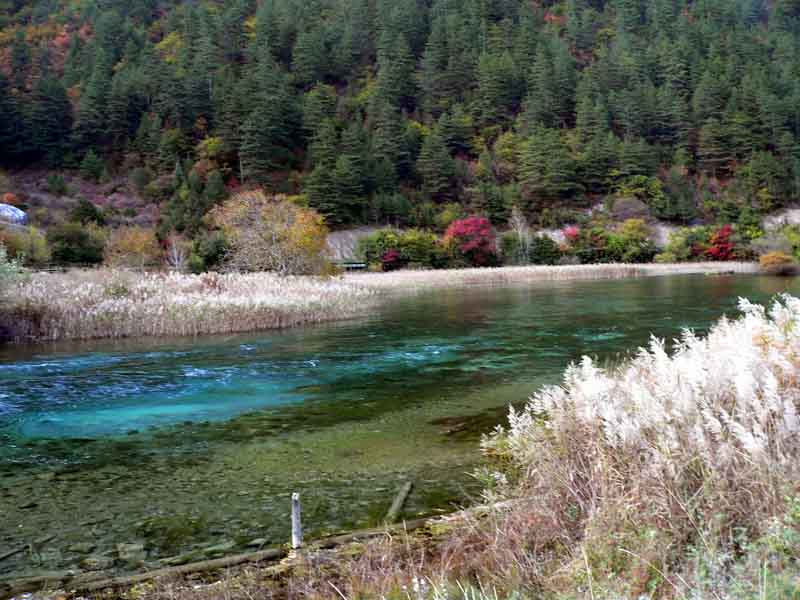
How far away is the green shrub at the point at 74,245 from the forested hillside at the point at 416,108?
17.4 meters

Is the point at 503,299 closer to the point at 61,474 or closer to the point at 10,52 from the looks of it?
the point at 61,474

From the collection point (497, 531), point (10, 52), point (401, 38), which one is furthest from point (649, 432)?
point (10, 52)

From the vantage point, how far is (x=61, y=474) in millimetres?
8359

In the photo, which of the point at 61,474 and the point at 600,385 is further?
the point at 61,474

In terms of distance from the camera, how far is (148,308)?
22.8m

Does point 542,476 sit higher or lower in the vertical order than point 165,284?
lower

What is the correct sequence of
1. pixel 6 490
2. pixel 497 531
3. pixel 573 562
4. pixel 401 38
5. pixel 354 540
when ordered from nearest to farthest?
1. pixel 573 562
2. pixel 497 531
3. pixel 354 540
4. pixel 6 490
5. pixel 401 38

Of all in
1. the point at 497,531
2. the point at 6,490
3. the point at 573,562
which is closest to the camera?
the point at 573,562

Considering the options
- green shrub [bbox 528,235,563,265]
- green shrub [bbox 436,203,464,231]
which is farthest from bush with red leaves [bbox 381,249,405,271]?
green shrub [bbox 436,203,464,231]

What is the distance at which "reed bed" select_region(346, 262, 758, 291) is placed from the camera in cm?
5033

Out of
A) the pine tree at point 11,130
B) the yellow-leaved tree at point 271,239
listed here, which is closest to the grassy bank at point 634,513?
the yellow-leaved tree at point 271,239

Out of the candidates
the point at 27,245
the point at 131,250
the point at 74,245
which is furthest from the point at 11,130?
the point at 27,245

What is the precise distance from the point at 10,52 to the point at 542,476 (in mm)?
135399

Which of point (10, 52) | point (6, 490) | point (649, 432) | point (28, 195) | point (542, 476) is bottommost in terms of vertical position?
point (6, 490)
